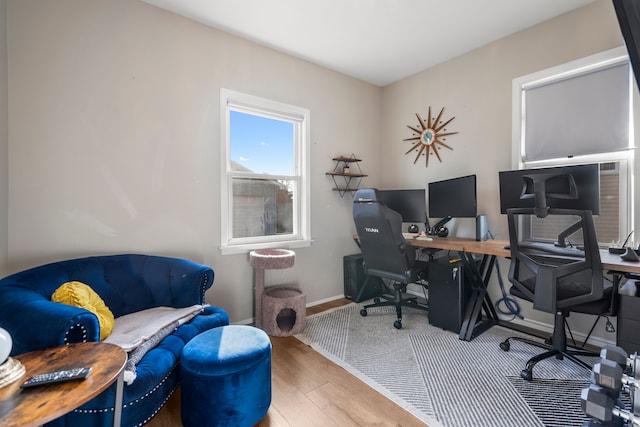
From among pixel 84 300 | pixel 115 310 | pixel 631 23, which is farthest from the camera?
pixel 115 310

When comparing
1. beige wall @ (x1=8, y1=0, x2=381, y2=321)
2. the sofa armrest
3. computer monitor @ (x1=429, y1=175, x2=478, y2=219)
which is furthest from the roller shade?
the sofa armrest

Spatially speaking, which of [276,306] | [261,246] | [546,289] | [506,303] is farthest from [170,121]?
[506,303]

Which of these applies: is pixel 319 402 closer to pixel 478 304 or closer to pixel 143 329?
pixel 143 329

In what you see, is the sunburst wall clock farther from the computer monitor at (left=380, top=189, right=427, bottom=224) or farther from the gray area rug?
the gray area rug

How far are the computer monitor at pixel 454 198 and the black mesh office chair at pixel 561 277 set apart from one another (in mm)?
814

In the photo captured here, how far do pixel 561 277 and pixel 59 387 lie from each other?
2.46m

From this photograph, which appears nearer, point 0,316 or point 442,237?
point 0,316

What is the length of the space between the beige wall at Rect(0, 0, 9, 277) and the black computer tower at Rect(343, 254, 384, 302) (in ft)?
9.43

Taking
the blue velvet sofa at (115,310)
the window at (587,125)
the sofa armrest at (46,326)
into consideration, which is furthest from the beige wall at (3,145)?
the window at (587,125)

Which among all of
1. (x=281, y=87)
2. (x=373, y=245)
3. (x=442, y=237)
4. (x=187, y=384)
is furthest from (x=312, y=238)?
(x=187, y=384)

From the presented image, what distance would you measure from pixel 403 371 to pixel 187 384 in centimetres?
138

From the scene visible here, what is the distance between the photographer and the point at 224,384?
1.42 metres

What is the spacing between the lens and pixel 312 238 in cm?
334

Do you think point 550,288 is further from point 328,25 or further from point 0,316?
point 0,316
